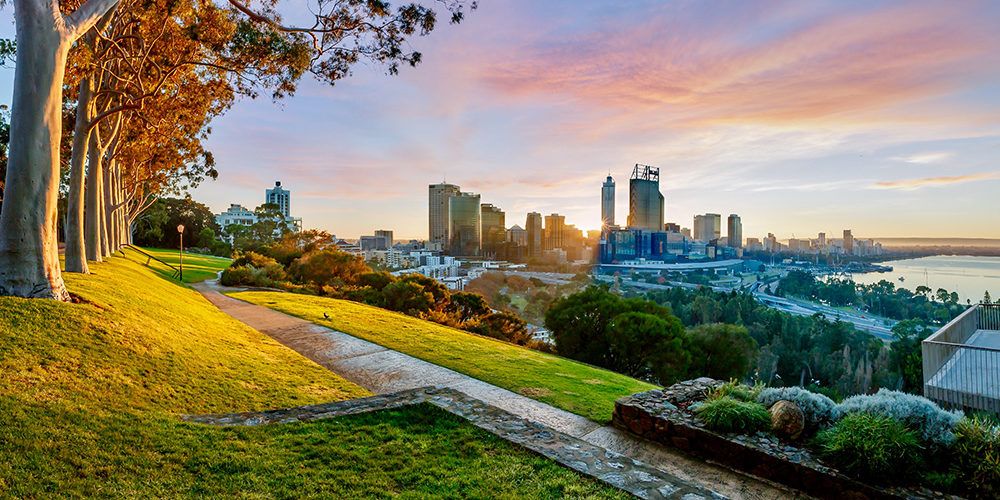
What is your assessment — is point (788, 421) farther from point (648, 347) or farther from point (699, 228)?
point (699, 228)

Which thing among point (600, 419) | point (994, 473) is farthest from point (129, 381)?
point (994, 473)

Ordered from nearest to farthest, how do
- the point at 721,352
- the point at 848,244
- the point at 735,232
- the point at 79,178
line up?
1. the point at 79,178
2. the point at 721,352
3. the point at 848,244
4. the point at 735,232

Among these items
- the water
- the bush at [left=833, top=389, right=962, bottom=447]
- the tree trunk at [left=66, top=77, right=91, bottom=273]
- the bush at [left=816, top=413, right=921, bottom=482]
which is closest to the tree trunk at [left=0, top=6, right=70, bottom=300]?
the tree trunk at [left=66, top=77, right=91, bottom=273]

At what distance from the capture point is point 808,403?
5.55 metres

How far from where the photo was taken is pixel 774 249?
4163 inches

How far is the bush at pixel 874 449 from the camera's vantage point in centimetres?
435

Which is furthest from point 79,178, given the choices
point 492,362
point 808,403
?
point 808,403

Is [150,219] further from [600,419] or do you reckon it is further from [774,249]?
[774,249]

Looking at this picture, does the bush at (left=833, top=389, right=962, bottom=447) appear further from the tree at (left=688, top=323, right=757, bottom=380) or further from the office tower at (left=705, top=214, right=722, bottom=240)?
the office tower at (left=705, top=214, right=722, bottom=240)

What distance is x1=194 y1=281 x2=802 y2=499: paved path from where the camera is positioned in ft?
16.1

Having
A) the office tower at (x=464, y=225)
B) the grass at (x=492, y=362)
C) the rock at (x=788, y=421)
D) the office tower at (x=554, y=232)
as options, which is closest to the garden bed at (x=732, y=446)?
the rock at (x=788, y=421)

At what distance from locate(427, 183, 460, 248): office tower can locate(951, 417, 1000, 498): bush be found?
93389 mm

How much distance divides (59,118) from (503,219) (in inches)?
3868

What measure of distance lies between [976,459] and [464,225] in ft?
304
